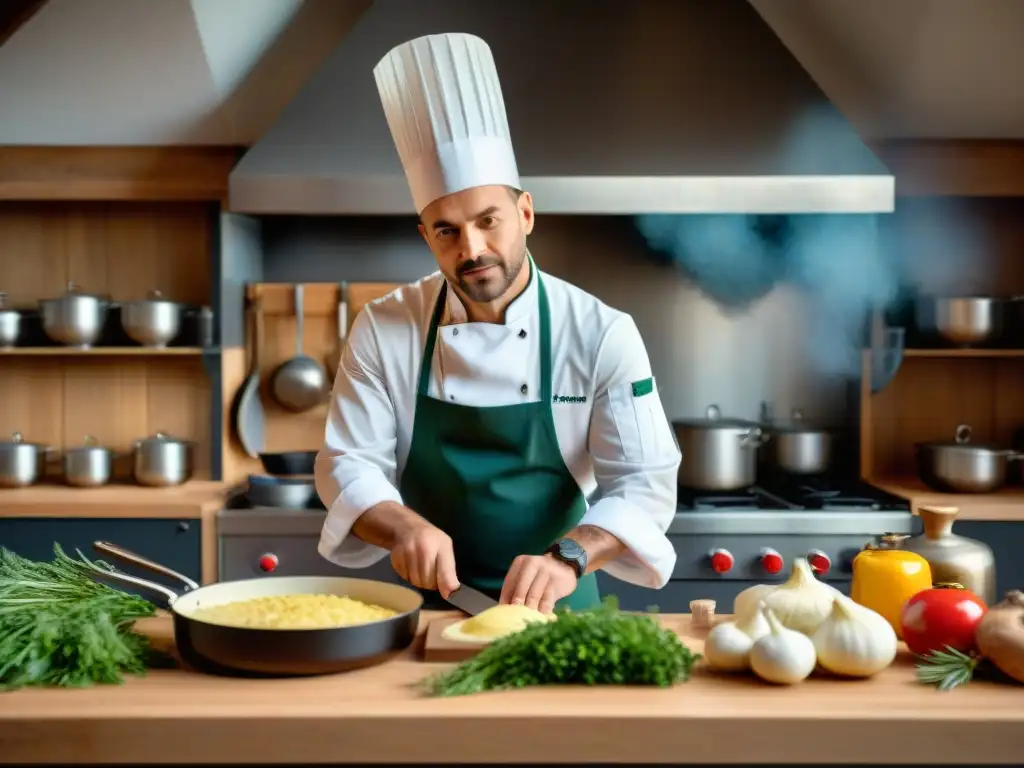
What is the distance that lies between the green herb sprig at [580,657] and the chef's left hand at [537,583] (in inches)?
9.7

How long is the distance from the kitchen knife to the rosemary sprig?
2.02ft

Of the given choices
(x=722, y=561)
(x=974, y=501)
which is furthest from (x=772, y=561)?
(x=974, y=501)

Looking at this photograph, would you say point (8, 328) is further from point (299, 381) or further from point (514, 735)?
point (514, 735)

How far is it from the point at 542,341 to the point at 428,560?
0.59m

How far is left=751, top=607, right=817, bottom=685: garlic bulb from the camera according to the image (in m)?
1.31

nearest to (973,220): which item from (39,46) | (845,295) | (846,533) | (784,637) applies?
(845,295)

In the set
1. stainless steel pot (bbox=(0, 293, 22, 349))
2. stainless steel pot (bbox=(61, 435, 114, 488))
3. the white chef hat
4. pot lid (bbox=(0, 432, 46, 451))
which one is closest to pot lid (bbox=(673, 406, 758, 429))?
the white chef hat

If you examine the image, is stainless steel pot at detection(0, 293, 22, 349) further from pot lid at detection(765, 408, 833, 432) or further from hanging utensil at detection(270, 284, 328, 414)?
pot lid at detection(765, 408, 833, 432)

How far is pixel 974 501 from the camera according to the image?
10.2ft

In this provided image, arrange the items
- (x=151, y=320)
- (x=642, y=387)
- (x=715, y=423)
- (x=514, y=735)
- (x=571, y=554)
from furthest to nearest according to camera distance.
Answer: (x=151, y=320)
(x=715, y=423)
(x=642, y=387)
(x=571, y=554)
(x=514, y=735)

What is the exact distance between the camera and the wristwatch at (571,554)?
65.6 inches

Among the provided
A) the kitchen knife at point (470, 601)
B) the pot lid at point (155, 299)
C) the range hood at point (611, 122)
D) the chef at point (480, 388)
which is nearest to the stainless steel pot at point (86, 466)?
the pot lid at point (155, 299)

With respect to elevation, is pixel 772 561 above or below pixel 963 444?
below

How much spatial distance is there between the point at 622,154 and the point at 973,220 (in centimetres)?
136
